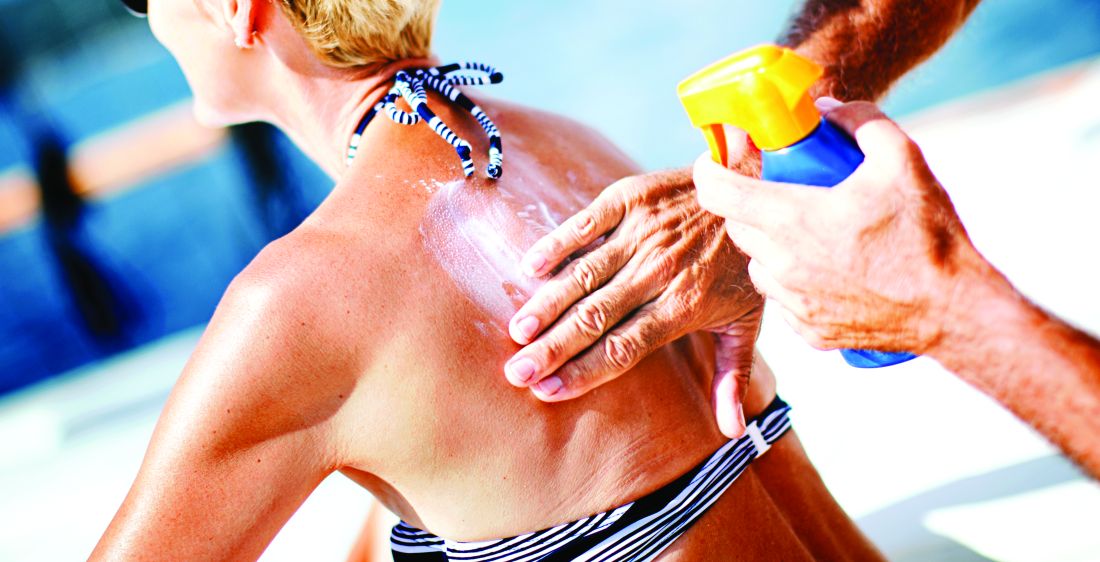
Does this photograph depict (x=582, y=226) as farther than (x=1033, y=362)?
Yes

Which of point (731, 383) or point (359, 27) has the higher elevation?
point (359, 27)

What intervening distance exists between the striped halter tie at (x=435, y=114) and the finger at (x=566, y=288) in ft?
0.54

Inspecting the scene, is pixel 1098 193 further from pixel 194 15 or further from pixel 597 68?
pixel 597 68

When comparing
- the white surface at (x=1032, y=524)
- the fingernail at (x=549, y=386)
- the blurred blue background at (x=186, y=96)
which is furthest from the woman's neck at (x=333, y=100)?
the blurred blue background at (x=186, y=96)

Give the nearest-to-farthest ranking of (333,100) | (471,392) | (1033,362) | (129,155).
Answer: (1033,362) → (471,392) → (333,100) → (129,155)

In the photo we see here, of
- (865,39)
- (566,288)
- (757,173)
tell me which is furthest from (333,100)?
(865,39)

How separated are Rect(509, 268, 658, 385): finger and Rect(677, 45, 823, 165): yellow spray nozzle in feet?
1.00

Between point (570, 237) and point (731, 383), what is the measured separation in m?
0.30

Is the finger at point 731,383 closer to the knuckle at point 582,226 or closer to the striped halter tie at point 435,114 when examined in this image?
the knuckle at point 582,226

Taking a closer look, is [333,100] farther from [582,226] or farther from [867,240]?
[867,240]

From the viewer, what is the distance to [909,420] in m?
1.99

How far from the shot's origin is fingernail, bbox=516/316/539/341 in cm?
101

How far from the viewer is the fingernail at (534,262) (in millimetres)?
1043

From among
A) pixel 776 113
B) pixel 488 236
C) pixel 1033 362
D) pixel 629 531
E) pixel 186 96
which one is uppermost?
pixel 776 113
